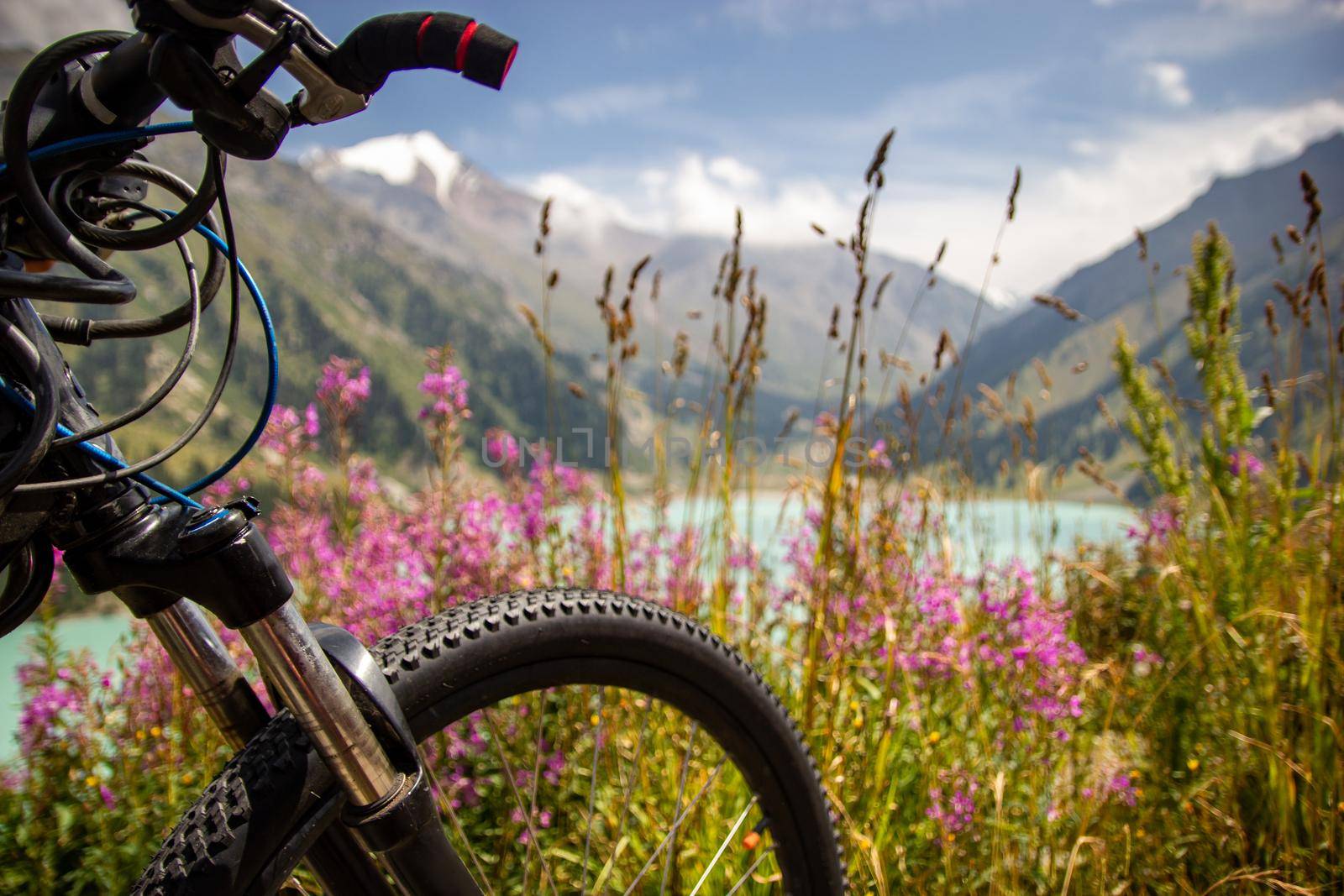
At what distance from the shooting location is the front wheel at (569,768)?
37.6 inches

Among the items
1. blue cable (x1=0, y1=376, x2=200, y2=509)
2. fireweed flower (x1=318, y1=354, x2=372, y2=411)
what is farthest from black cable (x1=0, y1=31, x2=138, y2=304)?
fireweed flower (x1=318, y1=354, x2=372, y2=411)

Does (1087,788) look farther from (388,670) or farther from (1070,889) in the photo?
(388,670)

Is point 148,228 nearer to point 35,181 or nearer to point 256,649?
point 35,181

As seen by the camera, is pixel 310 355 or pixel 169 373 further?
pixel 310 355

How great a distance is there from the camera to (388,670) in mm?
1104

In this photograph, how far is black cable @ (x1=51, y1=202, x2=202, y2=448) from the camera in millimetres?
857

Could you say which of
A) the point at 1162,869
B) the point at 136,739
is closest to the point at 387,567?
the point at 136,739

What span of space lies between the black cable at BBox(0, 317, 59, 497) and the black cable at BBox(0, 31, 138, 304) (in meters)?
0.08

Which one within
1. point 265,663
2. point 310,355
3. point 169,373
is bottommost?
point 265,663

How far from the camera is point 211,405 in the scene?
0.96m

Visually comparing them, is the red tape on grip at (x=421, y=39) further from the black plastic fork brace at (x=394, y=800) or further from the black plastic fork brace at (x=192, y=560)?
the black plastic fork brace at (x=394, y=800)

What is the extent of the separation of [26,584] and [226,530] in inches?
9.8

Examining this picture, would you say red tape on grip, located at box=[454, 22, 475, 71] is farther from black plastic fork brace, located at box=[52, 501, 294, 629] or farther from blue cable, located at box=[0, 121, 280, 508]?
black plastic fork brace, located at box=[52, 501, 294, 629]

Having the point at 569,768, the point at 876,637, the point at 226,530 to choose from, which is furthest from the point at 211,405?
the point at 876,637
